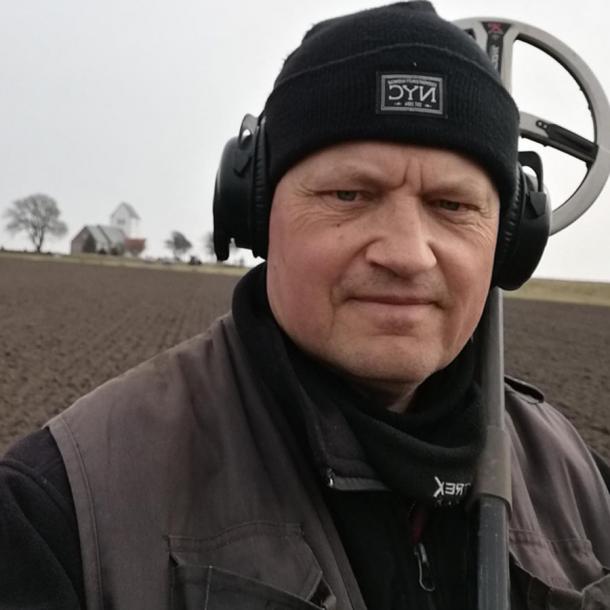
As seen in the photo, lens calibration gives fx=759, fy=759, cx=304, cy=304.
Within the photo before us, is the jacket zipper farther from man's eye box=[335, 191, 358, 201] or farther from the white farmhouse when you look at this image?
the white farmhouse

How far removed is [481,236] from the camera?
5.06 ft

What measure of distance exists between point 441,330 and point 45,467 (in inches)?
30.5

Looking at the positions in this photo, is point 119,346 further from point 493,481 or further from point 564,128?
point 493,481

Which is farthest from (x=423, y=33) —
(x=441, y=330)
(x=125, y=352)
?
(x=125, y=352)

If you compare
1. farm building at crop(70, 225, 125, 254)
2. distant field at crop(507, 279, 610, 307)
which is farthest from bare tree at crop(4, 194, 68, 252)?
distant field at crop(507, 279, 610, 307)

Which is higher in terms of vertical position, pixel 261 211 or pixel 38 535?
pixel 261 211

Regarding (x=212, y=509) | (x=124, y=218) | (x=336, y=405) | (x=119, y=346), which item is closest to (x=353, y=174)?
(x=336, y=405)

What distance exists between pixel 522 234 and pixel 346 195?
496mm

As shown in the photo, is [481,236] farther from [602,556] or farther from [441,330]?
[602,556]

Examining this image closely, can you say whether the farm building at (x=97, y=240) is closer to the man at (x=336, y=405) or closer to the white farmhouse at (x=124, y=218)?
the white farmhouse at (x=124, y=218)

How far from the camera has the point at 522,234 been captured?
1747 mm

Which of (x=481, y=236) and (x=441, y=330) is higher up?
(x=481, y=236)

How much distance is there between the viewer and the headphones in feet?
5.44

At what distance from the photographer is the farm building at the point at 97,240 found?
10906cm
